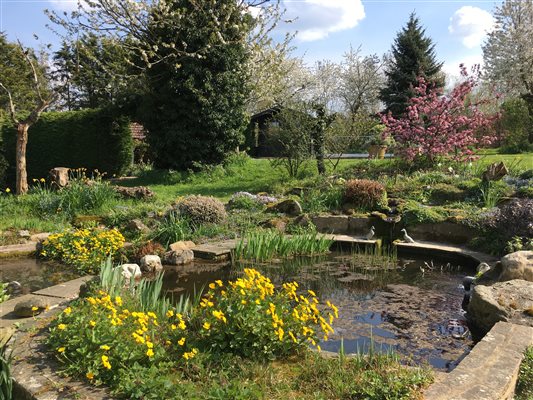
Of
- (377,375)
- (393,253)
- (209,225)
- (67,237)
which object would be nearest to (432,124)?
(393,253)

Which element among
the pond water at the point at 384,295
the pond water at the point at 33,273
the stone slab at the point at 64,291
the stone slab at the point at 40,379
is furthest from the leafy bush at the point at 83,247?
the stone slab at the point at 40,379

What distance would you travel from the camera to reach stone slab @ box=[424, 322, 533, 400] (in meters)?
2.71

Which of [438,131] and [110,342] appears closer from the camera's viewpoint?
[110,342]

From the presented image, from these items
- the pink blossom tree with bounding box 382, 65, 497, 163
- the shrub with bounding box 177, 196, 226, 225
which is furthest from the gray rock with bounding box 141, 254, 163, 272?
the pink blossom tree with bounding box 382, 65, 497, 163

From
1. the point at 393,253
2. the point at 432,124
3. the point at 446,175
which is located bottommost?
the point at 393,253

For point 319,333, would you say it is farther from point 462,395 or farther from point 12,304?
point 12,304

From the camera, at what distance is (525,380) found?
129 inches

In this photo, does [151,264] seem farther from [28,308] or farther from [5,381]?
[5,381]

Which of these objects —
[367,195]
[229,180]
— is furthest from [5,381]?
[229,180]

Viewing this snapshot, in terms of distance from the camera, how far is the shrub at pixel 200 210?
857 centimetres

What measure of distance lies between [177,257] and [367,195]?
4349 millimetres

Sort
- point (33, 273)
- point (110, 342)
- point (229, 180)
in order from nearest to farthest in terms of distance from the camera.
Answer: point (110, 342) → point (33, 273) → point (229, 180)

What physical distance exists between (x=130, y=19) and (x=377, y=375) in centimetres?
1393

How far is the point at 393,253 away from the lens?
301 inches
